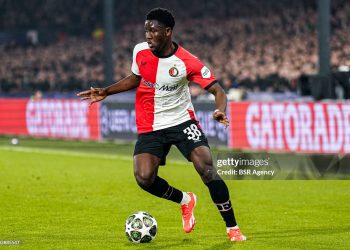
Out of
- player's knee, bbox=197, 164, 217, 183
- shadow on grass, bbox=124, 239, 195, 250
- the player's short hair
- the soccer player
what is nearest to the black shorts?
the soccer player

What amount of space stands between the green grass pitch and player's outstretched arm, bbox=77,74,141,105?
4.85ft

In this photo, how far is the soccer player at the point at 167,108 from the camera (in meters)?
9.34

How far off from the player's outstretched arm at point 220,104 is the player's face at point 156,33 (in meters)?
0.67

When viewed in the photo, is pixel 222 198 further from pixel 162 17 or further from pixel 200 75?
pixel 162 17

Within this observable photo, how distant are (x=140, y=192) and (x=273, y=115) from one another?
7198mm

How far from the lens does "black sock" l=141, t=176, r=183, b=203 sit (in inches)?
386

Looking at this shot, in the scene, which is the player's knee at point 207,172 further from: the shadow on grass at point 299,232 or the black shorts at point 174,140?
the shadow on grass at point 299,232

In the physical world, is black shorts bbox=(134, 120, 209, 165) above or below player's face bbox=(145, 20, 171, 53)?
below

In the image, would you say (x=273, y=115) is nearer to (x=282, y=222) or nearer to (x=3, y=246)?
(x=282, y=222)

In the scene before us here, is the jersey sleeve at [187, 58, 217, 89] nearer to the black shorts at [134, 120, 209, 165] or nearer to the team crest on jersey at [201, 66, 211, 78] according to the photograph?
the team crest on jersey at [201, 66, 211, 78]

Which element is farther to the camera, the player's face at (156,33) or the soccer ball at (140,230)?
the soccer ball at (140,230)

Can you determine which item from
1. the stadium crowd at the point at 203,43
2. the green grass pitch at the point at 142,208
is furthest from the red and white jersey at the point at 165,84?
the stadium crowd at the point at 203,43


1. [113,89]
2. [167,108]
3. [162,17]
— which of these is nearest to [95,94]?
[113,89]

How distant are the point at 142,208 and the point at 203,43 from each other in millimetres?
26879
